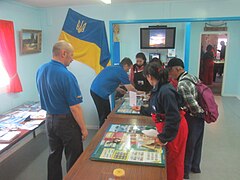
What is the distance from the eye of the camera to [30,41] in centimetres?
355

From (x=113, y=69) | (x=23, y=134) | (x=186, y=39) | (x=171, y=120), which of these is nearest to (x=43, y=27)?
(x=113, y=69)

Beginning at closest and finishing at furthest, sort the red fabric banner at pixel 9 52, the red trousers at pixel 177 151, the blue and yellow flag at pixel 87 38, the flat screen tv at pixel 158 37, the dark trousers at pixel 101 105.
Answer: the red trousers at pixel 177 151
the red fabric banner at pixel 9 52
the dark trousers at pixel 101 105
the blue and yellow flag at pixel 87 38
the flat screen tv at pixel 158 37

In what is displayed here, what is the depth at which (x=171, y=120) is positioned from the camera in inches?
63.2

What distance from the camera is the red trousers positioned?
5.97 feet

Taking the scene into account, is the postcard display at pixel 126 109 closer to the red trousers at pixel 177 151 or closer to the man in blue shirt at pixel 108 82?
the man in blue shirt at pixel 108 82

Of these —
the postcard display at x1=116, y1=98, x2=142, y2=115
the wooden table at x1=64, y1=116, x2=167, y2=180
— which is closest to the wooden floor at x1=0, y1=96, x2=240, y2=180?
the postcard display at x1=116, y1=98, x2=142, y2=115

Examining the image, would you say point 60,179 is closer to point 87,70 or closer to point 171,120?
point 171,120

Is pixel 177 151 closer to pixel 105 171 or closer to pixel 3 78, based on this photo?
pixel 105 171

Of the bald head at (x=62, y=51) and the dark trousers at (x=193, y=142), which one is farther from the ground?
the bald head at (x=62, y=51)

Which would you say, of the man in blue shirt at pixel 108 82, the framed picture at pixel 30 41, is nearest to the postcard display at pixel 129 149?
the man in blue shirt at pixel 108 82

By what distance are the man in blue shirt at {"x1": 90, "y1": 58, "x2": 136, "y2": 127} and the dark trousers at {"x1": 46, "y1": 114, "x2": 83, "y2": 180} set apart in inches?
46.1

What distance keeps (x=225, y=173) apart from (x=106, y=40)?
8.77ft

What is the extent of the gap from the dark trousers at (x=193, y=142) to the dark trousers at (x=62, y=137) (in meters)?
1.23

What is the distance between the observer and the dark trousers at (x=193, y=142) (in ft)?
7.84
